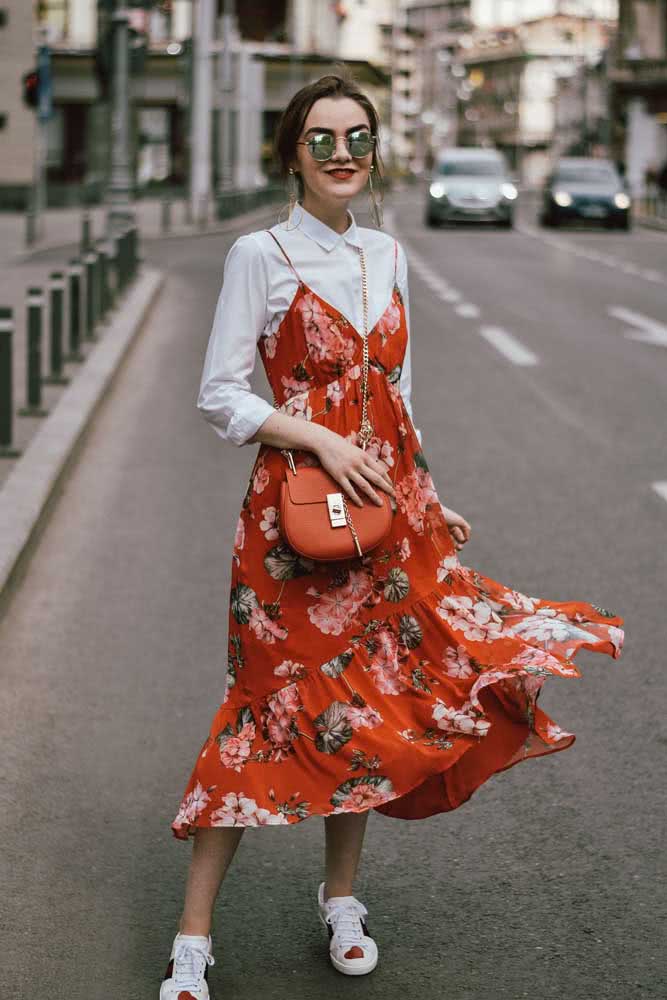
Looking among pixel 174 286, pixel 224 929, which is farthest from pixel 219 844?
pixel 174 286

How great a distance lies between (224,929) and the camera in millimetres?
3824

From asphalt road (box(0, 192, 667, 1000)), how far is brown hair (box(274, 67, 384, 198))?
1.54 m

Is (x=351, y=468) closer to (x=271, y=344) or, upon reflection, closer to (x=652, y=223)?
(x=271, y=344)

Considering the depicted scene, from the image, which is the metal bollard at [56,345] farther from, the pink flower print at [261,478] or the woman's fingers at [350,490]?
the woman's fingers at [350,490]

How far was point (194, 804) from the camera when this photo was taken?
340cm

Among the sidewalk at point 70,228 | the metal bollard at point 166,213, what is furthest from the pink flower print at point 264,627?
the metal bollard at point 166,213

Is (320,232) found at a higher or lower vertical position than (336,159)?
lower

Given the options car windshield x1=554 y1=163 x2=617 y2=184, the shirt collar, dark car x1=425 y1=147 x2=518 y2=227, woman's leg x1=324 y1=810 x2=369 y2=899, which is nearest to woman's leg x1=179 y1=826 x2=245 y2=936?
woman's leg x1=324 y1=810 x2=369 y2=899

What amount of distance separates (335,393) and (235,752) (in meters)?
0.68

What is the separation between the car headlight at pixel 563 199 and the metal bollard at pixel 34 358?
31007mm

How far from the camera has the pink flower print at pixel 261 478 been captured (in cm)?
341

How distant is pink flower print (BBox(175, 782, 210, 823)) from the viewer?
3.38 meters

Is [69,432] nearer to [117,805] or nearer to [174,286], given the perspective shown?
[117,805]

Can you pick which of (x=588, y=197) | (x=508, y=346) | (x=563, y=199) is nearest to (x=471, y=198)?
(x=563, y=199)
